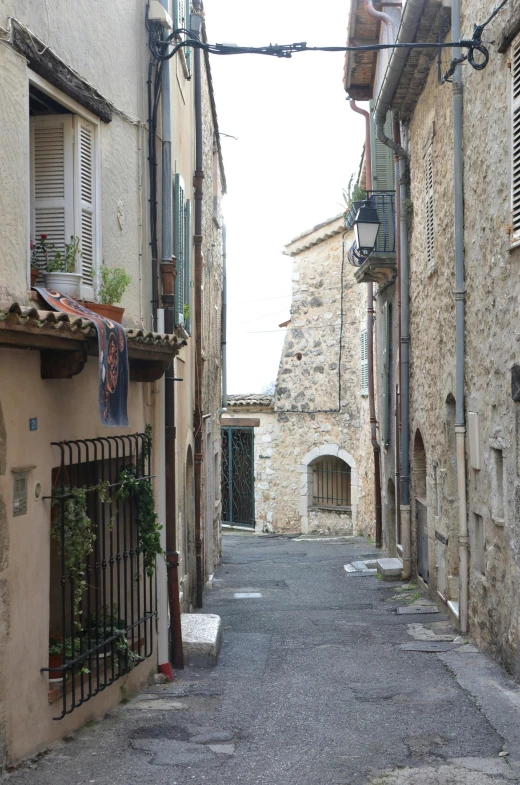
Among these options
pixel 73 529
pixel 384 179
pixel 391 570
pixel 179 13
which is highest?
pixel 179 13

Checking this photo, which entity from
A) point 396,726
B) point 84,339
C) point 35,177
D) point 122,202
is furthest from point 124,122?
point 396,726

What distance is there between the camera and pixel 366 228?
44.5 feet

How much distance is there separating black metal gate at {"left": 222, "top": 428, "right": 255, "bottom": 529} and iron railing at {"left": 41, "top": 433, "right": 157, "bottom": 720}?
1654 centimetres

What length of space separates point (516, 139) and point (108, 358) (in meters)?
3.57

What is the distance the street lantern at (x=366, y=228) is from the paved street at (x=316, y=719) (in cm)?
581

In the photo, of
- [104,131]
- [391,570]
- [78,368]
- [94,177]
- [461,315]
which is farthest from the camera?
[391,570]

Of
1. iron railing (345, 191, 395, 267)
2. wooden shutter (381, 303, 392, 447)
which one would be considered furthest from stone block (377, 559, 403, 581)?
iron railing (345, 191, 395, 267)

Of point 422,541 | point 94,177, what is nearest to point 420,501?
point 422,541

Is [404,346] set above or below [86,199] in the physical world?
below

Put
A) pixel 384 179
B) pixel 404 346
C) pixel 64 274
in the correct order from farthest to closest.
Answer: pixel 384 179
pixel 404 346
pixel 64 274

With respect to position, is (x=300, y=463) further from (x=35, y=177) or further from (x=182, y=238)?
(x=35, y=177)

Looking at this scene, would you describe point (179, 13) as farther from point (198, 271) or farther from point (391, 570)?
point (391, 570)

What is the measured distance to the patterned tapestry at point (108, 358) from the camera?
18.1 feet

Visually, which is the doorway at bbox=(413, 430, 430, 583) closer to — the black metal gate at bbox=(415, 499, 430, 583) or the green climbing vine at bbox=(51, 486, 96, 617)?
the black metal gate at bbox=(415, 499, 430, 583)
